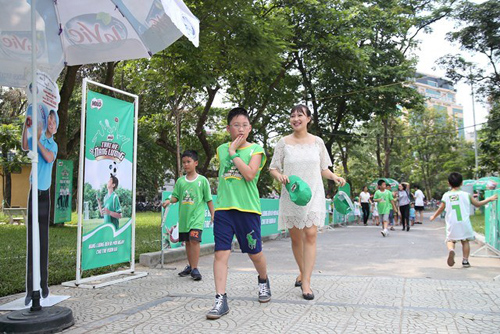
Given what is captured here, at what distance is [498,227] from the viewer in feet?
27.1

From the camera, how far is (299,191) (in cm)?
449

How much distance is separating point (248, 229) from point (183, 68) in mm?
9826

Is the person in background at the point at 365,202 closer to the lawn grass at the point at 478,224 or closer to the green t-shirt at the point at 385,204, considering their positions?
the lawn grass at the point at 478,224

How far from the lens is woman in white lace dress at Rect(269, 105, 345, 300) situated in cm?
485

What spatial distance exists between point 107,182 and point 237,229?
230 cm

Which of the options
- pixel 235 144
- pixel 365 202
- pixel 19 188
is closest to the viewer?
pixel 235 144

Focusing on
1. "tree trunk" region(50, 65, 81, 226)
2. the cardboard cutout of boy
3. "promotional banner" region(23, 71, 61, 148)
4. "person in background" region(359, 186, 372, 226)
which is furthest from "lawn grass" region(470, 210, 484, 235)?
"tree trunk" region(50, 65, 81, 226)

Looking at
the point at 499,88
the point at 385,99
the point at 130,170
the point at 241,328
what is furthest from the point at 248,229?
the point at 499,88

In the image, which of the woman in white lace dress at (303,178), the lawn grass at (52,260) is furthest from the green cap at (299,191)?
the lawn grass at (52,260)

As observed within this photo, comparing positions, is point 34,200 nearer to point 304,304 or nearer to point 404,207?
point 304,304

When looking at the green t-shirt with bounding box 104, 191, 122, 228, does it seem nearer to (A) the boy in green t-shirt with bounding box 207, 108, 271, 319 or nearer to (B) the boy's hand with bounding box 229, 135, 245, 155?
(A) the boy in green t-shirt with bounding box 207, 108, 271, 319

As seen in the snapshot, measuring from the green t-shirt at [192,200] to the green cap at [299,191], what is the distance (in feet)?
6.10

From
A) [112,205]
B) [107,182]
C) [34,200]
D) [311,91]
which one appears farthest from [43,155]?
[311,91]

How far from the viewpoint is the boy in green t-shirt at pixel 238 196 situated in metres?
4.23
